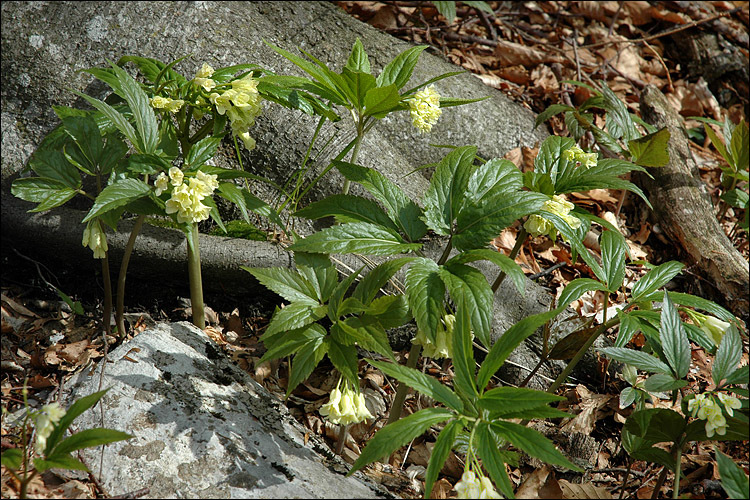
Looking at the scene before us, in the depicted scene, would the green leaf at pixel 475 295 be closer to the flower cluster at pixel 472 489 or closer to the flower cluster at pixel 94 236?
the flower cluster at pixel 472 489

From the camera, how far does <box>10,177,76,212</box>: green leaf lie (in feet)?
6.18

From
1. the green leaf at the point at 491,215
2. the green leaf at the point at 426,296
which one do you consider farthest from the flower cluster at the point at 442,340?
the green leaf at the point at 491,215

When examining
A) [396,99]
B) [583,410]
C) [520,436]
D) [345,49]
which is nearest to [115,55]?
[345,49]

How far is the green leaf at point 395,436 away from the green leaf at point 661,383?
63 cm

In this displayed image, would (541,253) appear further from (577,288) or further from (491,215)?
(491,215)

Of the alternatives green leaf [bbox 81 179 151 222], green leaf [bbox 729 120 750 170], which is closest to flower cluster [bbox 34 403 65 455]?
green leaf [bbox 81 179 151 222]

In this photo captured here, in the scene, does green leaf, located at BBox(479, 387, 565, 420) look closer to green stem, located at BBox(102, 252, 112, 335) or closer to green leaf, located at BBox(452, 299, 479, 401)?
green leaf, located at BBox(452, 299, 479, 401)

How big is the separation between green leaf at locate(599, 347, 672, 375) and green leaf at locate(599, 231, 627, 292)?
0.25 meters

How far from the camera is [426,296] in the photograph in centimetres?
161

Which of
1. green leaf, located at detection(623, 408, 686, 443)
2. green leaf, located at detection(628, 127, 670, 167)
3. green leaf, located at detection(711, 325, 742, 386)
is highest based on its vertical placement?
green leaf, located at detection(628, 127, 670, 167)

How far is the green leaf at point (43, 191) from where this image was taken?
6.18 feet

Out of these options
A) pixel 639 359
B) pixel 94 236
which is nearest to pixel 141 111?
pixel 94 236

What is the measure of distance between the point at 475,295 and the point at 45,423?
1191mm

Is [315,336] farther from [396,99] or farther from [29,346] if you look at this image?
[29,346]
